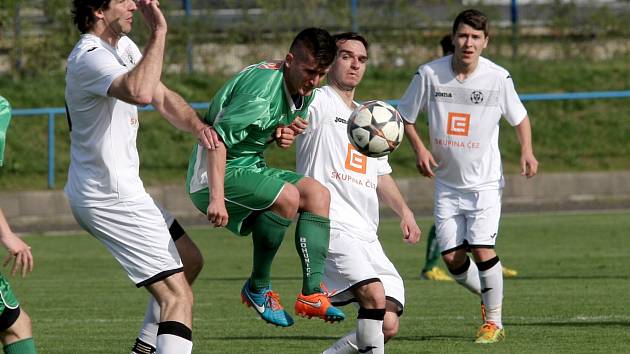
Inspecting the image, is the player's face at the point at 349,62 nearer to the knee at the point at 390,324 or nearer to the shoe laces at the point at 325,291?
the shoe laces at the point at 325,291

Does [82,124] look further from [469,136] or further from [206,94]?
[206,94]

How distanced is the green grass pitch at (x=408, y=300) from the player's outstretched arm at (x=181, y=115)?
234 cm

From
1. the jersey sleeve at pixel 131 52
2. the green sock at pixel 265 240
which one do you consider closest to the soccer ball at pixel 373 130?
the green sock at pixel 265 240

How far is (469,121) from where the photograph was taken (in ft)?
33.1

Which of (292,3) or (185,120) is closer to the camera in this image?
(185,120)

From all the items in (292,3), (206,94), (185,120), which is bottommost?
(206,94)

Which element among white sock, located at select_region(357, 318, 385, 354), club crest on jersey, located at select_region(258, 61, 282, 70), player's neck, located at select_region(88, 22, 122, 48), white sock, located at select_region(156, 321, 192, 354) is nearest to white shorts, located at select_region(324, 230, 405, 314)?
white sock, located at select_region(357, 318, 385, 354)

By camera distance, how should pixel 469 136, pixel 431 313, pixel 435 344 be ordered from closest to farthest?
pixel 435 344, pixel 469 136, pixel 431 313

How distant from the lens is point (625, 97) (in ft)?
80.9

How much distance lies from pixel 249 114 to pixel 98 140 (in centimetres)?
85

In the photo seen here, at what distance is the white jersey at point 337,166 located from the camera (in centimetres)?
809

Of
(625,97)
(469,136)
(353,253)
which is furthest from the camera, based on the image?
(625,97)

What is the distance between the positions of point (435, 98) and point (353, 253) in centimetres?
257

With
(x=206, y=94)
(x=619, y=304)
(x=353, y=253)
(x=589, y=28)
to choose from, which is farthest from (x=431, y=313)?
(x=589, y=28)
